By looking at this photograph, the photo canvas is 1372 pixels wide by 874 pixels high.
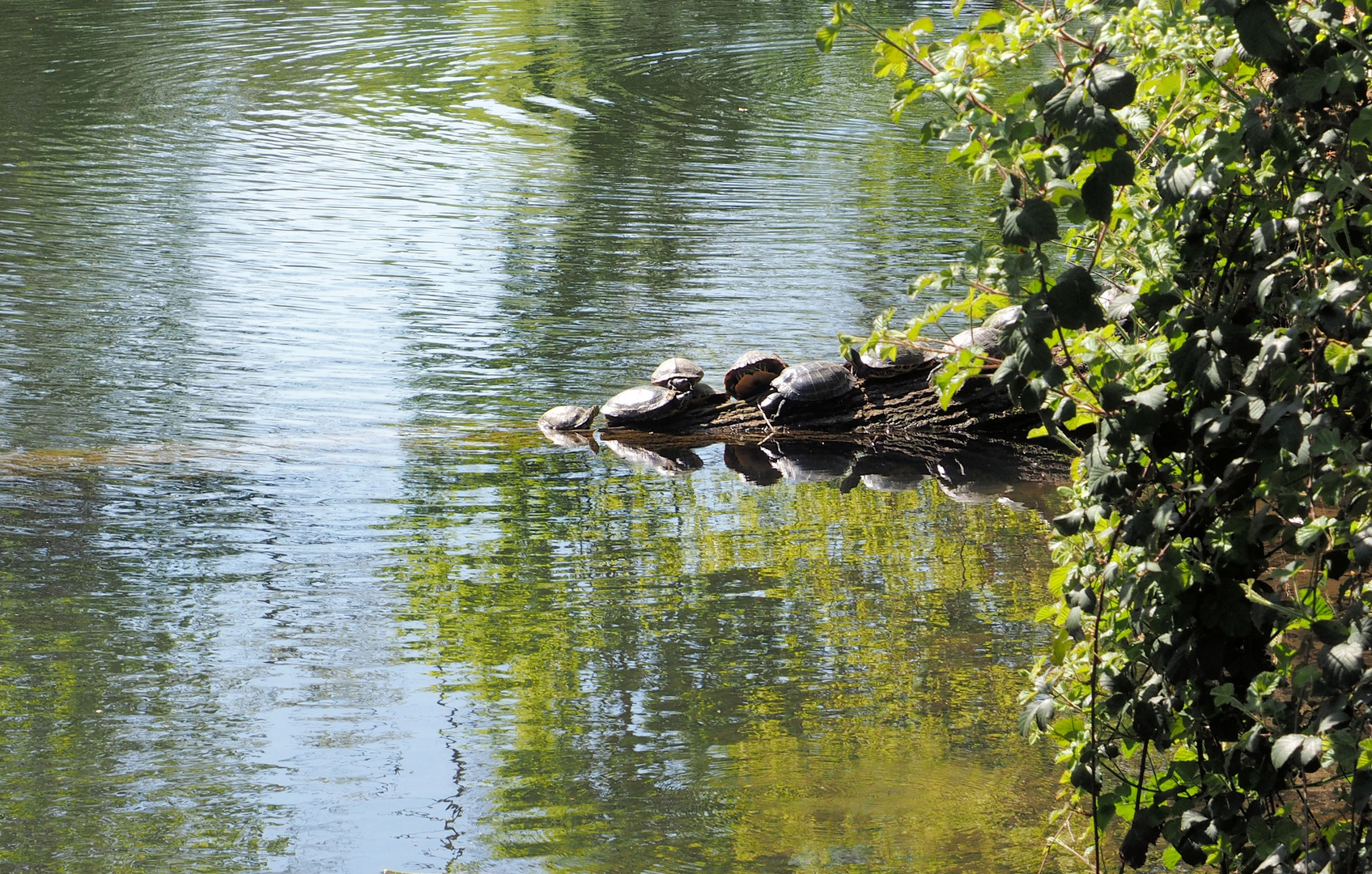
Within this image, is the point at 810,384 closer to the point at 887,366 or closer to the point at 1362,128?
the point at 887,366

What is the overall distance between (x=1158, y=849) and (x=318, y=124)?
17.0m

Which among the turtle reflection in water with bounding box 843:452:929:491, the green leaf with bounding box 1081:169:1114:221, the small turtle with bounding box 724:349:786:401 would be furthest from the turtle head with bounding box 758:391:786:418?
the green leaf with bounding box 1081:169:1114:221

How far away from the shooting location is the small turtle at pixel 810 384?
8.45m

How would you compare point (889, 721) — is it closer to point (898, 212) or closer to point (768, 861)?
point (768, 861)

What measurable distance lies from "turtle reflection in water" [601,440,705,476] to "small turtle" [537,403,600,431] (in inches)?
8.1

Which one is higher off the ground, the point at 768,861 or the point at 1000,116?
the point at 1000,116

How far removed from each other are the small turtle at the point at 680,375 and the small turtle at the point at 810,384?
1.59 feet

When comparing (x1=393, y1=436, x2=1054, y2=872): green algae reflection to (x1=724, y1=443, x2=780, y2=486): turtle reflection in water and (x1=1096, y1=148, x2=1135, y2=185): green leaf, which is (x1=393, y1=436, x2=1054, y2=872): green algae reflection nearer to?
(x1=724, y1=443, x2=780, y2=486): turtle reflection in water

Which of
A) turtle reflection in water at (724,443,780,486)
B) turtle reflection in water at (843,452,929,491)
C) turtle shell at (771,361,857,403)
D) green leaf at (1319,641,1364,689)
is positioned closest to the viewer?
green leaf at (1319,641,1364,689)

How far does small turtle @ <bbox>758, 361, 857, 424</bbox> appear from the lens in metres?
8.45

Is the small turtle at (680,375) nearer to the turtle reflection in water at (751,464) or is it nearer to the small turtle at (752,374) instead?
the small turtle at (752,374)

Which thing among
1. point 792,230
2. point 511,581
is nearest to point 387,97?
point 792,230

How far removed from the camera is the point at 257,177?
15.9 m

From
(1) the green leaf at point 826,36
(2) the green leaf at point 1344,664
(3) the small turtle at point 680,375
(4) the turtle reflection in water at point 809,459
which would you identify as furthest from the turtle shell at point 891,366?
(2) the green leaf at point 1344,664
